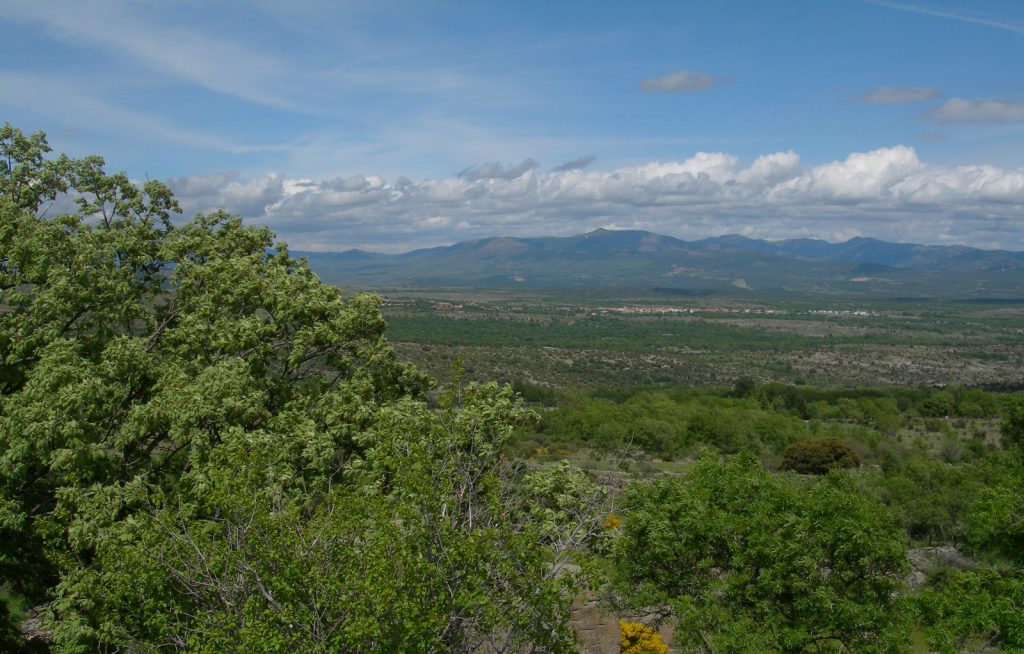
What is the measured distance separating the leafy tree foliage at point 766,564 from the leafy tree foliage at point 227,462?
17.8 ft

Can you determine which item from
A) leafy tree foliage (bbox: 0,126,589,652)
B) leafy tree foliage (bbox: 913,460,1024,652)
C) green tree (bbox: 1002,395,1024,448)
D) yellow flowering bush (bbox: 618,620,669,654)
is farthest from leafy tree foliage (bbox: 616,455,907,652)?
green tree (bbox: 1002,395,1024,448)

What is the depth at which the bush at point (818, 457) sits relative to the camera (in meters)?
46.4

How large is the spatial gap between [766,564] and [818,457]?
112ft

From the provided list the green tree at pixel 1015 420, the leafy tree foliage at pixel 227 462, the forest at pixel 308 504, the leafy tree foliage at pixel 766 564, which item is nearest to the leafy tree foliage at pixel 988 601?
the forest at pixel 308 504

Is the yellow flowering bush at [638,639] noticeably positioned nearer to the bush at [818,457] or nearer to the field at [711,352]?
the bush at [818,457]

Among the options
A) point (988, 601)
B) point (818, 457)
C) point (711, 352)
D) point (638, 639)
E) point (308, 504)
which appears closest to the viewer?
point (308, 504)

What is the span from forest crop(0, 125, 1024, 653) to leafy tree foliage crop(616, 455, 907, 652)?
6cm

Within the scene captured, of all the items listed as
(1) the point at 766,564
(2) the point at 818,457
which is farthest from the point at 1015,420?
(2) the point at 818,457

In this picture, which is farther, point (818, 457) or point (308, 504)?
point (818, 457)

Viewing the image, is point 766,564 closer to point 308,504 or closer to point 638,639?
point 638,639

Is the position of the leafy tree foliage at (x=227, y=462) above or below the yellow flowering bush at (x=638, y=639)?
above

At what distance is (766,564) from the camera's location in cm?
1556

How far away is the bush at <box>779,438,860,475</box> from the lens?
4638 cm

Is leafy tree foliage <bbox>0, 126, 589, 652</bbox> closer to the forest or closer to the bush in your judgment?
the forest
